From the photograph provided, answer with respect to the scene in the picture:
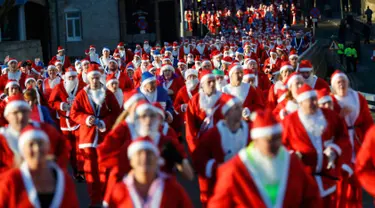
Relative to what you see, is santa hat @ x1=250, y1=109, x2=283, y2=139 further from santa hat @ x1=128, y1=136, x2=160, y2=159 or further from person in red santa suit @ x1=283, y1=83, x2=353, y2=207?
person in red santa suit @ x1=283, y1=83, x2=353, y2=207

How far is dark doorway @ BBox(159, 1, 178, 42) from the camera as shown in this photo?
5025cm

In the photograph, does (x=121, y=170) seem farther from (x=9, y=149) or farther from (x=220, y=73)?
(x=220, y=73)

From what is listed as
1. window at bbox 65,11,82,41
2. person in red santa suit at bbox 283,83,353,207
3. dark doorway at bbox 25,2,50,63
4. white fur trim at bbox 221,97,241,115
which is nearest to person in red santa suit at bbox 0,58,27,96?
white fur trim at bbox 221,97,241,115

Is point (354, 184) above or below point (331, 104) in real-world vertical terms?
below


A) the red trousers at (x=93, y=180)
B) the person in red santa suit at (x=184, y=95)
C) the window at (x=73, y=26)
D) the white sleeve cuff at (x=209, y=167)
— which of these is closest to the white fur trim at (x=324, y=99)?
the white sleeve cuff at (x=209, y=167)

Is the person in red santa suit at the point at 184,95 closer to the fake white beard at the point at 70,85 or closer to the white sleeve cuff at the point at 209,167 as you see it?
the fake white beard at the point at 70,85

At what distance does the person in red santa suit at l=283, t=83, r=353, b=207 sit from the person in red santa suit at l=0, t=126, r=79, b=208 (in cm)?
269

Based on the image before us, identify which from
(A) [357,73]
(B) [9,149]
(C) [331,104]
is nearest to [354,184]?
(C) [331,104]

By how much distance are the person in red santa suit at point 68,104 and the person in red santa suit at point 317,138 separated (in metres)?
6.06

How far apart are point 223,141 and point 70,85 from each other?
6.89 metres

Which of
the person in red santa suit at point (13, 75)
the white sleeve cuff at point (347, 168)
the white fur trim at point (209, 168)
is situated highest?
the person in red santa suit at point (13, 75)

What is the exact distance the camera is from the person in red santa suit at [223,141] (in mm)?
7992

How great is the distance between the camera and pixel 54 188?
6.40 meters

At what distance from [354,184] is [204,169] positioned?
220 cm
